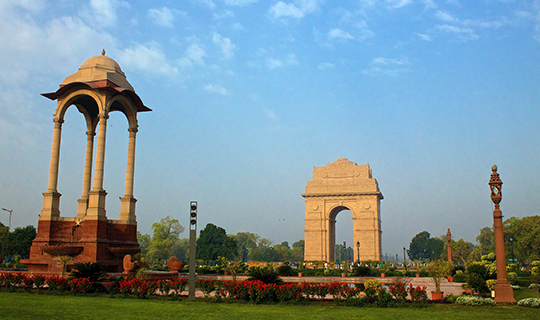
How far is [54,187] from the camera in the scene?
→ 21531 millimetres

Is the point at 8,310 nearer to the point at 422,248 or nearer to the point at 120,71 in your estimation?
the point at 120,71

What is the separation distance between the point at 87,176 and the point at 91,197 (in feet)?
7.99

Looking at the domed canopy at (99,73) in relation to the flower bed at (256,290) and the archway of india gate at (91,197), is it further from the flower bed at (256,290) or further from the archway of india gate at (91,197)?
the flower bed at (256,290)

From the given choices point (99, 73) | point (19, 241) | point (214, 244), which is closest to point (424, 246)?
point (214, 244)

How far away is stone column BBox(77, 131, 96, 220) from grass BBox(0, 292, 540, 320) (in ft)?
26.8

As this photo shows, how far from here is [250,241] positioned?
122 m

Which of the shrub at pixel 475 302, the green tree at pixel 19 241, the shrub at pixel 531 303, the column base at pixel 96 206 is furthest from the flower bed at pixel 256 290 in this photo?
the green tree at pixel 19 241

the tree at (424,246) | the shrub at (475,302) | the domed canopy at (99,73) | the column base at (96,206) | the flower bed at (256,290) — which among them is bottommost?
the tree at (424,246)

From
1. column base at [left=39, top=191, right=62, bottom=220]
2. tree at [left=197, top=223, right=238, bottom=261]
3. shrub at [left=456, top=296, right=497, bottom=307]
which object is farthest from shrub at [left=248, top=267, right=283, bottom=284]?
tree at [left=197, top=223, right=238, bottom=261]

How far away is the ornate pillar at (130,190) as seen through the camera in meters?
22.6

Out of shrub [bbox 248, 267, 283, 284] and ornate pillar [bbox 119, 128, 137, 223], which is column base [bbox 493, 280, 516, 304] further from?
ornate pillar [bbox 119, 128, 137, 223]

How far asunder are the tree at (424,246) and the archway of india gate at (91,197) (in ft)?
392

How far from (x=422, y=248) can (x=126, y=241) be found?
125 metres

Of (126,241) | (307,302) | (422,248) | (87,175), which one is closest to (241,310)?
(307,302)
